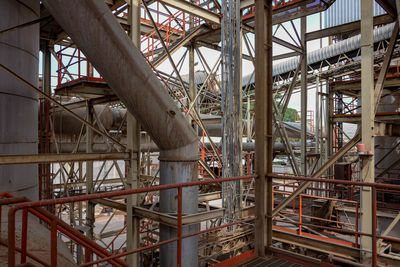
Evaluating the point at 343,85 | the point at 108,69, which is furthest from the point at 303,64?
the point at 108,69

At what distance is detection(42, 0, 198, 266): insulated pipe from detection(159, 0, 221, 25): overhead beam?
A: 3.65m

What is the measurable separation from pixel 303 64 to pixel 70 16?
26.5ft

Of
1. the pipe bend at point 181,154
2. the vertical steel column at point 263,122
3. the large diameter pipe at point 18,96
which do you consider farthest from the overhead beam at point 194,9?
the pipe bend at point 181,154

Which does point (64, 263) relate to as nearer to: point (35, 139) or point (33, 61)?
point (35, 139)

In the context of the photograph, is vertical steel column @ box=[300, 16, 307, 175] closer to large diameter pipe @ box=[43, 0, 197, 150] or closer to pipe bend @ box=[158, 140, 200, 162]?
pipe bend @ box=[158, 140, 200, 162]

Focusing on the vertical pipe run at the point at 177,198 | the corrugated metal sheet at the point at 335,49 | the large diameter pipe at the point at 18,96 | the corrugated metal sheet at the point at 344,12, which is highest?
the corrugated metal sheet at the point at 344,12

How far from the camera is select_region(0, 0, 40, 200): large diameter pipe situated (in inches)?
201

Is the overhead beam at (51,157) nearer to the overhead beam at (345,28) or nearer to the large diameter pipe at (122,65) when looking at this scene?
the large diameter pipe at (122,65)

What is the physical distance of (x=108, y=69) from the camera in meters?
4.18

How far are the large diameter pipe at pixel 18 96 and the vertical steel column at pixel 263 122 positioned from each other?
4.23 m

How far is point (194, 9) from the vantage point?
7.95 meters

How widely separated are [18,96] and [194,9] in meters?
4.89

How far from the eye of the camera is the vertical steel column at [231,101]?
7566 mm

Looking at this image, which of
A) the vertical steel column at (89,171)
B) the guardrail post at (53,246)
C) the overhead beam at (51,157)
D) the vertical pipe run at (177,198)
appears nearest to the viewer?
the guardrail post at (53,246)
